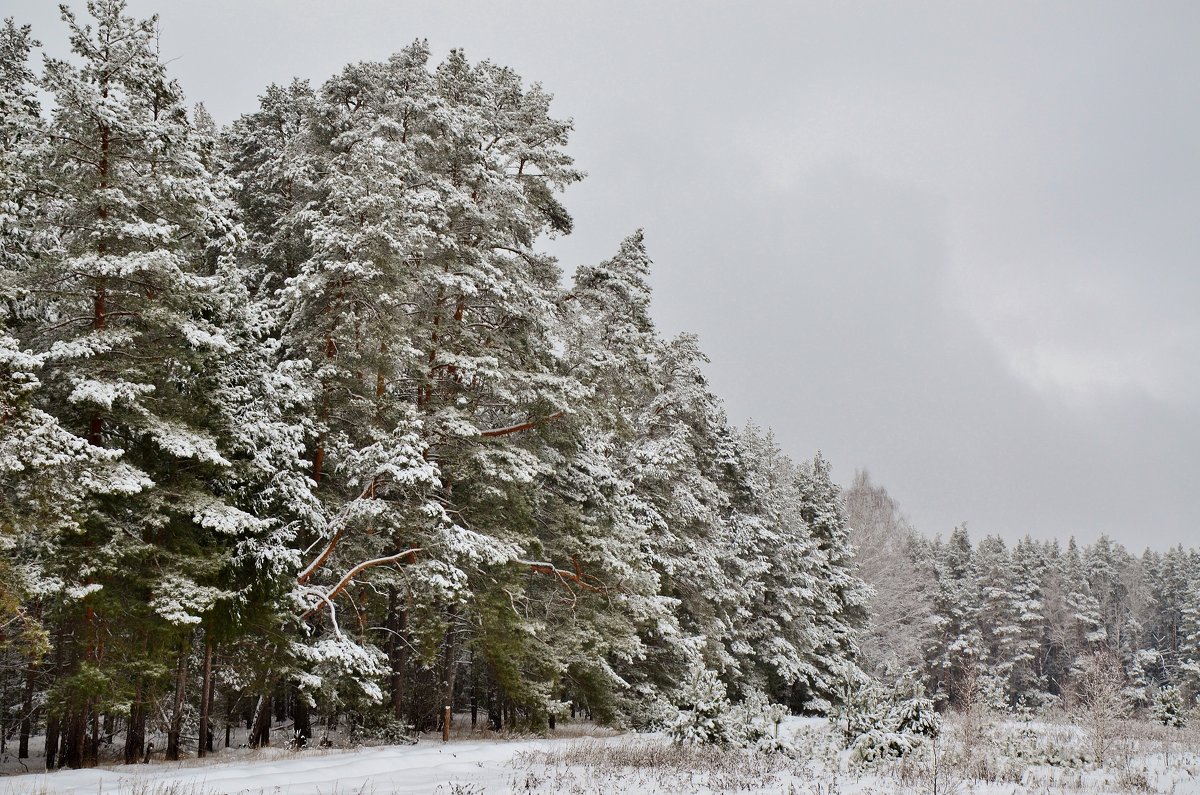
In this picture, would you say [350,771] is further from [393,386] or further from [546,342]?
[546,342]

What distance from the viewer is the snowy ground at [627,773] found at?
30.3 ft

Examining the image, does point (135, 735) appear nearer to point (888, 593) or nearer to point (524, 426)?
point (524, 426)

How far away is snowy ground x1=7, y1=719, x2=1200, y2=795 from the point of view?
30.3 ft

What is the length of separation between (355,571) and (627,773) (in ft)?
21.3

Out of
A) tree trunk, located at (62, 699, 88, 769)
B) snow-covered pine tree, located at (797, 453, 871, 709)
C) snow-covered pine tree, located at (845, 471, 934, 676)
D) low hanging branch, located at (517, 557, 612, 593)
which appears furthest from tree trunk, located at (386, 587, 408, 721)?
snow-covered pine tree, located at (845, 471, 934, 676)

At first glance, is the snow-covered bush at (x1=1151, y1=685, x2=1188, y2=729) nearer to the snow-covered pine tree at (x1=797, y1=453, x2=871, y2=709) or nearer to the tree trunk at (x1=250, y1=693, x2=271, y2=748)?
the snow-covered pine tree at (x1=797, y1=453, x2=871, y2=709)

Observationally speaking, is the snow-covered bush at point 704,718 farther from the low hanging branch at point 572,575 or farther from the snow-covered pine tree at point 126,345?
the snow-covered pine tree at point 126,345

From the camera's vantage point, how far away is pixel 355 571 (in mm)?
14117

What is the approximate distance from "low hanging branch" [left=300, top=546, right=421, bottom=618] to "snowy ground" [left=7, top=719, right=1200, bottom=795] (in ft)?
8.63

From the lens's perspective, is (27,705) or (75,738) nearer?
(75,738)

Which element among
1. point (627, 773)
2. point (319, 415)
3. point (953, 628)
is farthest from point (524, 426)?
point (953, 628)

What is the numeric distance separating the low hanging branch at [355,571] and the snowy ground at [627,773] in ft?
8.63

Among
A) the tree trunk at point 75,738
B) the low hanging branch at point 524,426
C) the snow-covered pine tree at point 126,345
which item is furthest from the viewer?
the low hanging branch at point 524,426

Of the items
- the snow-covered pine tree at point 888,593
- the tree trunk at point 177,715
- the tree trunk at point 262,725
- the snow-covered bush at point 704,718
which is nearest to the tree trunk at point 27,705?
the tree trunk at point 177,715
